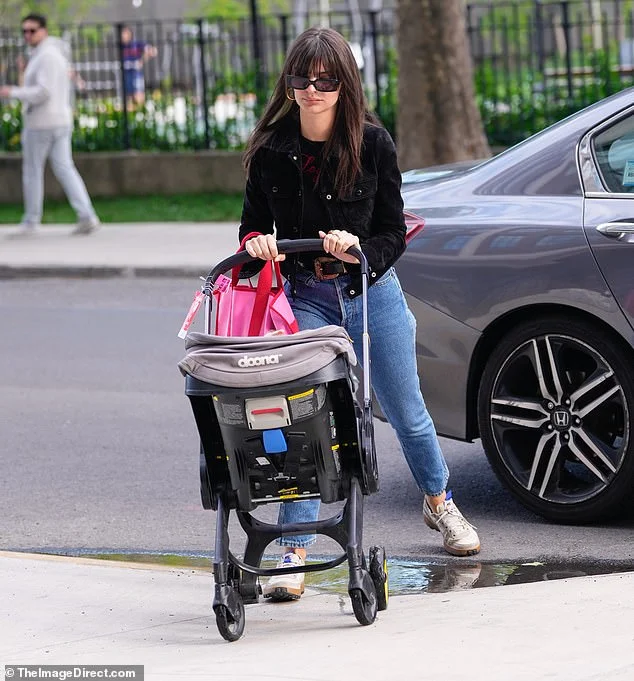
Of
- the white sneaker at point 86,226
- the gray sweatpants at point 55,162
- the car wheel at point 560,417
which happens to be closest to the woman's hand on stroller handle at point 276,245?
the car wheel at point 560,417

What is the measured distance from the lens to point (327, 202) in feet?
15.1

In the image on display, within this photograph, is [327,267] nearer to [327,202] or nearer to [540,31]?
[327,202]

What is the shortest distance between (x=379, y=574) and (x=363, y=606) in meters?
0.21

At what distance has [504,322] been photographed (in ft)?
18.6

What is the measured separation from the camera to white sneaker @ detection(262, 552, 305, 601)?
4738 mm

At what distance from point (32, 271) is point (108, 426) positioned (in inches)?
251

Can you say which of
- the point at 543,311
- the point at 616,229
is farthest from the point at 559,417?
the point at 616,229

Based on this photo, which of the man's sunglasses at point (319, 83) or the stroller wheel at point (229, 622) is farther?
the man's sunglasses at point (319, 83)

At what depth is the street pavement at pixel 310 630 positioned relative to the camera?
396cm

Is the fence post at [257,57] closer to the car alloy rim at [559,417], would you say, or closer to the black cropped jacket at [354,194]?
the car alloy rim at [559,417]

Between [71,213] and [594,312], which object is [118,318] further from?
[71,213]

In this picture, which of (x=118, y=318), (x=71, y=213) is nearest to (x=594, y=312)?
(x=118, y=318)

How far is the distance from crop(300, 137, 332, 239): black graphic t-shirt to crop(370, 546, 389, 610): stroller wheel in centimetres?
101

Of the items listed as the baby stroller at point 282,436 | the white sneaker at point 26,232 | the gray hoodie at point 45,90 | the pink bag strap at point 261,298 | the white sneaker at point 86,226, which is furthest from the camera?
the white sneaker at point 26,232
